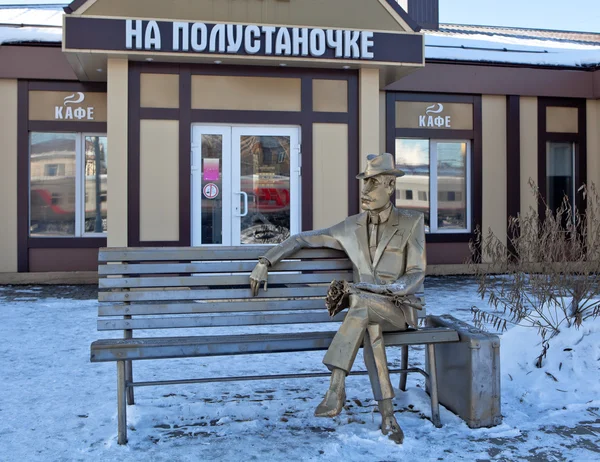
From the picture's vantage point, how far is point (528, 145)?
13.0 m

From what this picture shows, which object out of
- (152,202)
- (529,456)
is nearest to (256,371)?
(529,456)

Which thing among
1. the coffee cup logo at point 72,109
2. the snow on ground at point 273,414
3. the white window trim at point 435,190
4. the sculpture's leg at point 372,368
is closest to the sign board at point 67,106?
the coffee cup logo at point 72,109

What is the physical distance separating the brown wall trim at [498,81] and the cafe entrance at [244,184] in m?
3.17

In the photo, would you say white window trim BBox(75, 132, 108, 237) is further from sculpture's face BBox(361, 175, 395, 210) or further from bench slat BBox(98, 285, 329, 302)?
sculpture's face BBox(361, 175, 395, 210)

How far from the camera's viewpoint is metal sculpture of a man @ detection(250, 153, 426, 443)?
3.82m

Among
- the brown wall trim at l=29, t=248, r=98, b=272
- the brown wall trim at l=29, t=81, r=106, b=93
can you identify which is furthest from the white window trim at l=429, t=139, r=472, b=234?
the brown wall trim at l=29, t=248, r=98, b=272

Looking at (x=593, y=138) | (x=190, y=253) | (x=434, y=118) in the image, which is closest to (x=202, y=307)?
(x=190, y=253)

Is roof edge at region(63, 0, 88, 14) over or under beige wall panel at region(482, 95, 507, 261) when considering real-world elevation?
over

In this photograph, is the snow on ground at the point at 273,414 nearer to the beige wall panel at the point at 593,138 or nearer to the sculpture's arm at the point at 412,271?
the sculpture's arm at the point at 412,271

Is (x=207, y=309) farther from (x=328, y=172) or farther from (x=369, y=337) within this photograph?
(x=328, y=172)

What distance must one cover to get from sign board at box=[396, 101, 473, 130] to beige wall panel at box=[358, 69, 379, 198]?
2448 mm

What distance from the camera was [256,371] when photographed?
5.43m

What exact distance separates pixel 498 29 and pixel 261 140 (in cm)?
1240

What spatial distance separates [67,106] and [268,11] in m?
4.19
